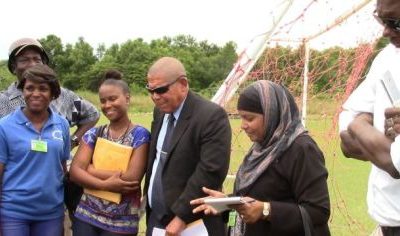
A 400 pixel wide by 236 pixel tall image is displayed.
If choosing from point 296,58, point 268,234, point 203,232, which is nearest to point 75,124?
point 203,232

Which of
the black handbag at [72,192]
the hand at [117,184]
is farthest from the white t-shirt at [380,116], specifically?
the black handbag at [72,192]

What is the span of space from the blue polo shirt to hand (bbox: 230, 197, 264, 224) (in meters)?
1.41

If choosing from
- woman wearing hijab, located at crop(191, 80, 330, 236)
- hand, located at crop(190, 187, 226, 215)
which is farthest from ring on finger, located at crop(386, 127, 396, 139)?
hand, located at crop(190, 187, 226, 215)

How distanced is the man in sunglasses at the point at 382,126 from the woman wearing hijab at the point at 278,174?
0.67 m

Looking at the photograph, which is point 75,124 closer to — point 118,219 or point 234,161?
point 118,219

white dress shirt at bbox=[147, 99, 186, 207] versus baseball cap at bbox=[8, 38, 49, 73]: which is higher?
baseball cap at bbox=[8, 38, 49, 73]

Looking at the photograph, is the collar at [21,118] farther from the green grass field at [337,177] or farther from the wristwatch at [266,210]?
the green grass field at [337,177]

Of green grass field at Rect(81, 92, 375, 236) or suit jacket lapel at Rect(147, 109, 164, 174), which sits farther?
green grass field at Rect(81, 92, 375, 236)

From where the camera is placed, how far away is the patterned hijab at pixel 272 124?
2.67 meters

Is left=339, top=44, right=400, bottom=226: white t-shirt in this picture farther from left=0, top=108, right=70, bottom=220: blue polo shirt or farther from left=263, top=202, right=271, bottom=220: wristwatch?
left=0, top=108, right=70, bottom=220: blue polo shirt

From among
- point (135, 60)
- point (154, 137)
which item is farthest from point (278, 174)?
point (135, 60)

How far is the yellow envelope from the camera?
134 inches

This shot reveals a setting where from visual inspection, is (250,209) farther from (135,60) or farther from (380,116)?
(135,60)

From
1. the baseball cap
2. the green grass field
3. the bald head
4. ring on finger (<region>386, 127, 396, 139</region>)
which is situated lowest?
the green grass field
